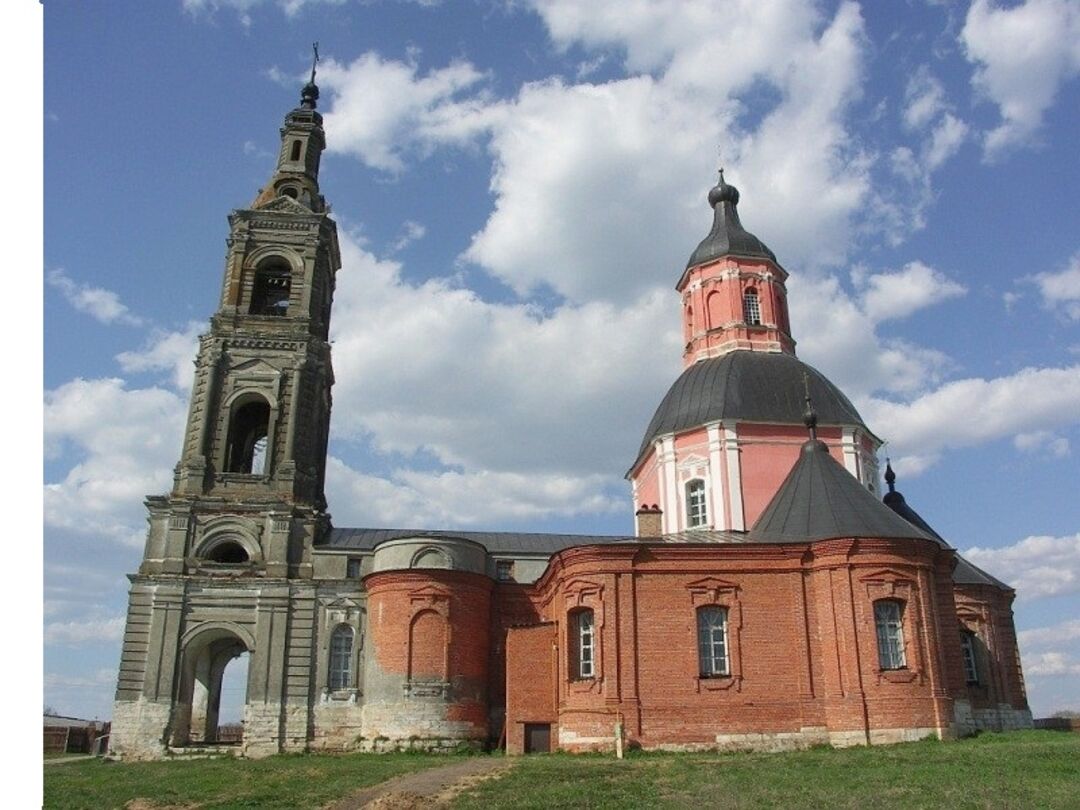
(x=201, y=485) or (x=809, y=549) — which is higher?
(x=201, y=485)

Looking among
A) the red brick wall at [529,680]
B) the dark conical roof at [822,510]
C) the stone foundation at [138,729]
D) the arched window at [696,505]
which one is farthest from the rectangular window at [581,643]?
the stone foundation at [138,729]

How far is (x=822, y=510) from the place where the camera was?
925 inches

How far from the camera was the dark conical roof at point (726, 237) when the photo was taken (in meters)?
33.9

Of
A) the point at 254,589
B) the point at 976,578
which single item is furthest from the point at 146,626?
the point at 976,578

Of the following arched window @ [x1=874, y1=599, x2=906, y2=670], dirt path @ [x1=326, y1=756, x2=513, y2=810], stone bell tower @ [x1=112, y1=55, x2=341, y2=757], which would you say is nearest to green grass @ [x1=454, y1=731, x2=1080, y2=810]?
dirt path @ [x1=326, y1=756, x2=513, y2=810]

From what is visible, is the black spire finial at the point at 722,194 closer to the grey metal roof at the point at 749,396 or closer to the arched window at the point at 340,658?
the grey metal roof at the point at 749,396

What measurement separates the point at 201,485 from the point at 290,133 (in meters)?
14.2

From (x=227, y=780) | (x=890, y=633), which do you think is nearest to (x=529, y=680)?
(x=227, y=780)

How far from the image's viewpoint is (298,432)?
93.5 ft

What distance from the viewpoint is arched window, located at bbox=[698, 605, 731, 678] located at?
22.3 m

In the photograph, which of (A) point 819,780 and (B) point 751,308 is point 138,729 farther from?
(B) point 751,308

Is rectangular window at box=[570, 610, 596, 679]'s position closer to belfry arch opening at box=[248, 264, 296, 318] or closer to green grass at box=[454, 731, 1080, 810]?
green grass at box=[454, 731, 1080, 810]

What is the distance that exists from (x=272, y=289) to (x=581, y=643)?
55.0 feet

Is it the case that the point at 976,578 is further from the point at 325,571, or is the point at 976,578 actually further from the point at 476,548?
the point at 325,571
